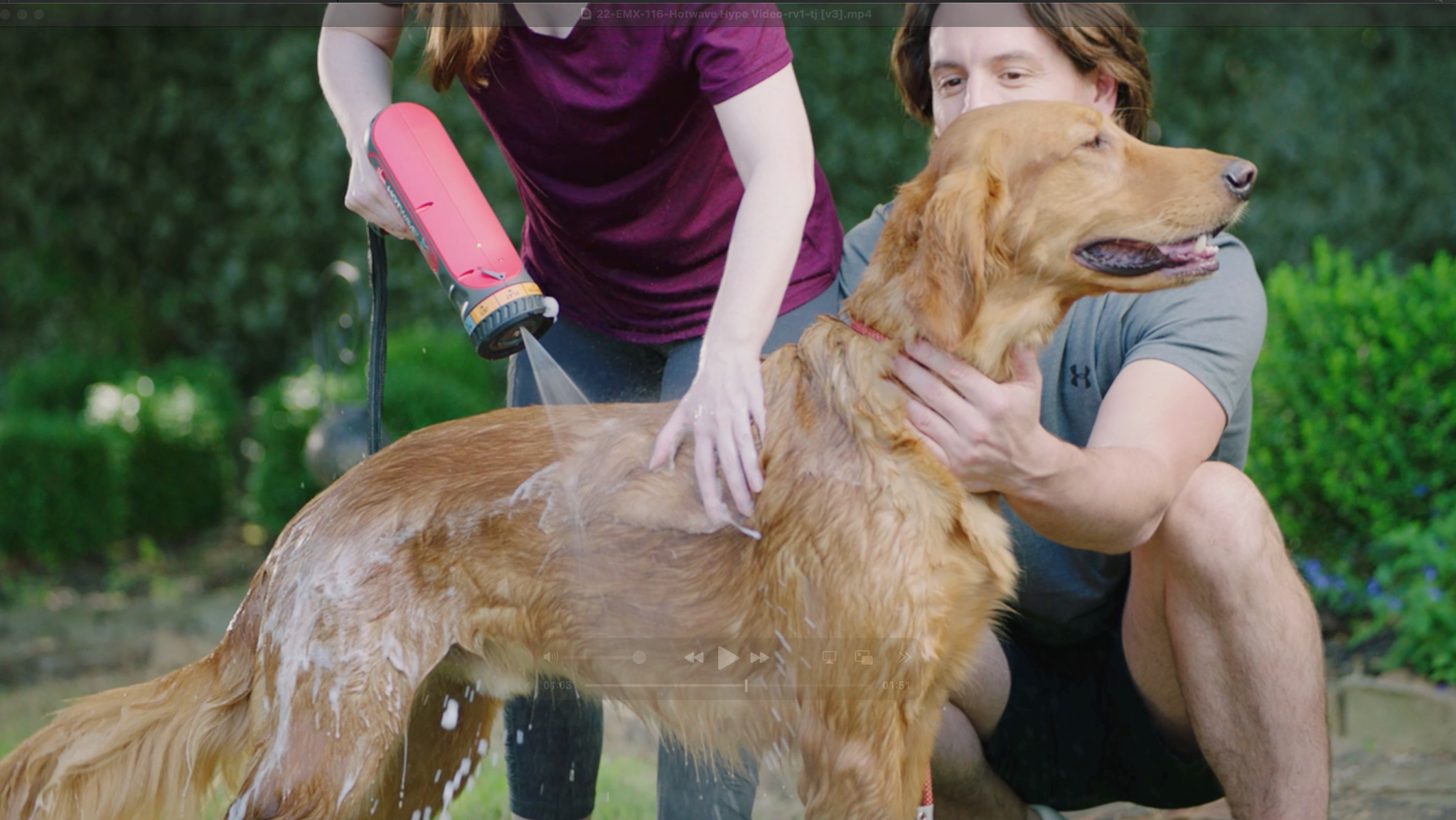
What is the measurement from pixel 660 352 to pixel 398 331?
4864 millimetres

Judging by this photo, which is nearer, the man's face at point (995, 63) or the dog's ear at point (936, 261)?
the dog's ear at point (936, 261)

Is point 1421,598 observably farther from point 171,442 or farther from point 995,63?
point 171,442

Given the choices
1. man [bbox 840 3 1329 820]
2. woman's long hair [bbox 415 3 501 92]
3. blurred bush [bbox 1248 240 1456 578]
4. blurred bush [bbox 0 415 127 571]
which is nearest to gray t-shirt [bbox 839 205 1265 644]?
man [bbox 840 3 1329 820]

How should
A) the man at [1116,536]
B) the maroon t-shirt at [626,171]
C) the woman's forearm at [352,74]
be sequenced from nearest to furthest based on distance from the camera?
the man at [1116,536] < the maroon t-shirt at [626,171] < the woman's forearm at [352,74]

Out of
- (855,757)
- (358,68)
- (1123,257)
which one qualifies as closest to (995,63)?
(1123,257)

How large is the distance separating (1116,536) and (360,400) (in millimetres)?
4471

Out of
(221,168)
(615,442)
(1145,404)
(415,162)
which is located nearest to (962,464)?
(1145,404)

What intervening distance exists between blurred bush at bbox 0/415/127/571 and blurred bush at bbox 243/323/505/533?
2.51 ft

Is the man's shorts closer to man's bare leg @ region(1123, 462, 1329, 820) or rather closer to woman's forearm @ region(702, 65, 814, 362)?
man's bare leg @ region(1123, 462, 1329, 820)

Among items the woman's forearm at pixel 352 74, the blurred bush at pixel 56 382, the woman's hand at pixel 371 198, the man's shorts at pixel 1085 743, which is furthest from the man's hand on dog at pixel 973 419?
the blurred bush at pixel 56 382

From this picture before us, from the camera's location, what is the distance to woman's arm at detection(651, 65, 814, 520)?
217 centimetres

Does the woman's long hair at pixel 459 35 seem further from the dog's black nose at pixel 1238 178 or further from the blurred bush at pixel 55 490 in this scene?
the blurred bush at pixel 55 490

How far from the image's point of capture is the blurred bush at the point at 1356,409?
415cm

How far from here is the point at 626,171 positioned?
2.65m
